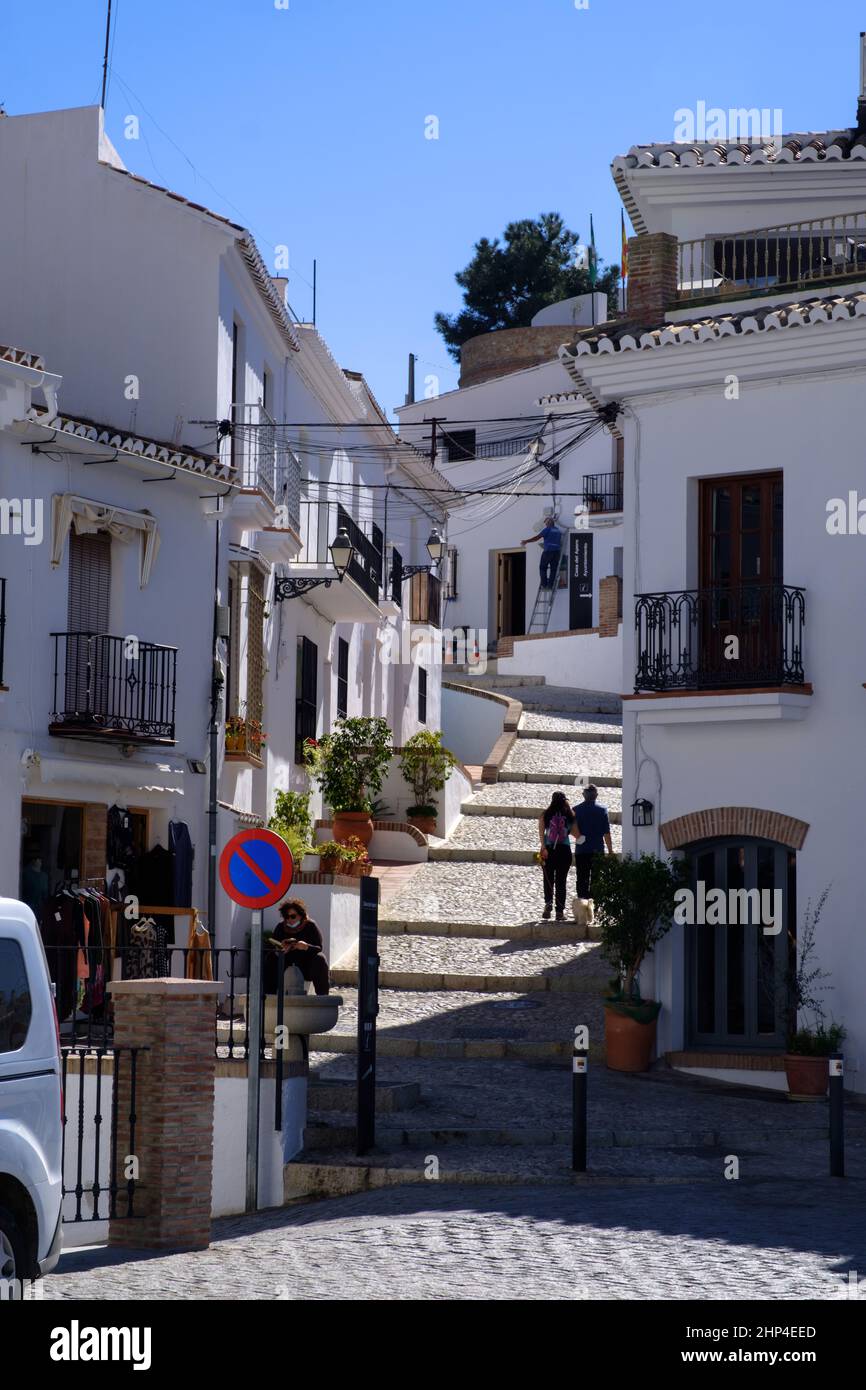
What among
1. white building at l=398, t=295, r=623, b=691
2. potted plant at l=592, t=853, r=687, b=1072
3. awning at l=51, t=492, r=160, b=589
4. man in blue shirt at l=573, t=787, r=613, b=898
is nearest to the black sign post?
potted plant at l=592, t=853, r=687, b=1072

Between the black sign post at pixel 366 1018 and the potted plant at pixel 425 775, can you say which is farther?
the potted plant at pixel 425 775

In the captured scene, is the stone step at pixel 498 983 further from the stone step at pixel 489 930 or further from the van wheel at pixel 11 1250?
the van wheel at pixel 11 1250

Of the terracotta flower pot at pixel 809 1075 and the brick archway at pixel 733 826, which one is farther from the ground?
the brick archway at pixel 733 826

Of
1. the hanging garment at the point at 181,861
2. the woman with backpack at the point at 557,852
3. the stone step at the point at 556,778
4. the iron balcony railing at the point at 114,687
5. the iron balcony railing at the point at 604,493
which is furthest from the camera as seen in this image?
the iron balcony railing at the point at 604,493

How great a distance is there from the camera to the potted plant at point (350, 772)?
2803cm

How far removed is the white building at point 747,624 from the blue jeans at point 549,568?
28495 mm

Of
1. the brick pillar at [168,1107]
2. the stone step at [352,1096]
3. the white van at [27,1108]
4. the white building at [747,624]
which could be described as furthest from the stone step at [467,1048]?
the white van at [27,1108]

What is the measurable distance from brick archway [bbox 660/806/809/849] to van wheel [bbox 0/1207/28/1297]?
10853 mm

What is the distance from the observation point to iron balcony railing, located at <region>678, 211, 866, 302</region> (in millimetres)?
20734

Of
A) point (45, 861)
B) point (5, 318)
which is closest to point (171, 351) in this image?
point (5, 318)

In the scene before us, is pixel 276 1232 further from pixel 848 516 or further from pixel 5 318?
pixel 5 318

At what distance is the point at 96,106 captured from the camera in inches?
953
